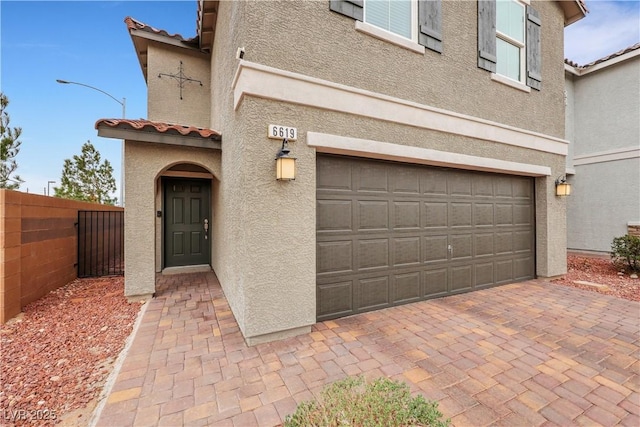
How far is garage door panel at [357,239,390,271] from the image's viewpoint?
15.5 feet

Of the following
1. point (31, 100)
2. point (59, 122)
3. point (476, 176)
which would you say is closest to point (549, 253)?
point (476, 176)

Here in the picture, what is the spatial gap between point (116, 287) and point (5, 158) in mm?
11062

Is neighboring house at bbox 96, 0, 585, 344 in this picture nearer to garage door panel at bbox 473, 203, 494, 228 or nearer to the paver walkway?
garage door panel at bbox 473, 203, 494, 228

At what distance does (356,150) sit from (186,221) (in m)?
5.90

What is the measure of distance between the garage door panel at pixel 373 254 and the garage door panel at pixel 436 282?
1.09 m

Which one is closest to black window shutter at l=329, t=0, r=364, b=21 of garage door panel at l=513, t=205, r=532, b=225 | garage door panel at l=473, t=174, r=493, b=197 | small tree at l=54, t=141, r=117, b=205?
garage door panel at l=473, t=174, r=493, b=197

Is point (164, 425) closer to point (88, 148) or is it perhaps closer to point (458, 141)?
point (458, 141)

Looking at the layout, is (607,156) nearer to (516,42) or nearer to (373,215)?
(516,42)

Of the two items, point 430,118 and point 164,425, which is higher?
point 430,118

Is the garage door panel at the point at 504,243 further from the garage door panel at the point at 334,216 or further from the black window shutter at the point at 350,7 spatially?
the black window shutter at the point at 350,7

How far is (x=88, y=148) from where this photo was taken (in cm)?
1919

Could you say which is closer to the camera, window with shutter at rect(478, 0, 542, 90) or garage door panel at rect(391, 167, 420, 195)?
garage door panel at rect(391, 167, 420, 195)

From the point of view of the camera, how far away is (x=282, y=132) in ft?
12.4

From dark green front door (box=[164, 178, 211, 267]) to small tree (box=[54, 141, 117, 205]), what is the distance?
1513 cm
